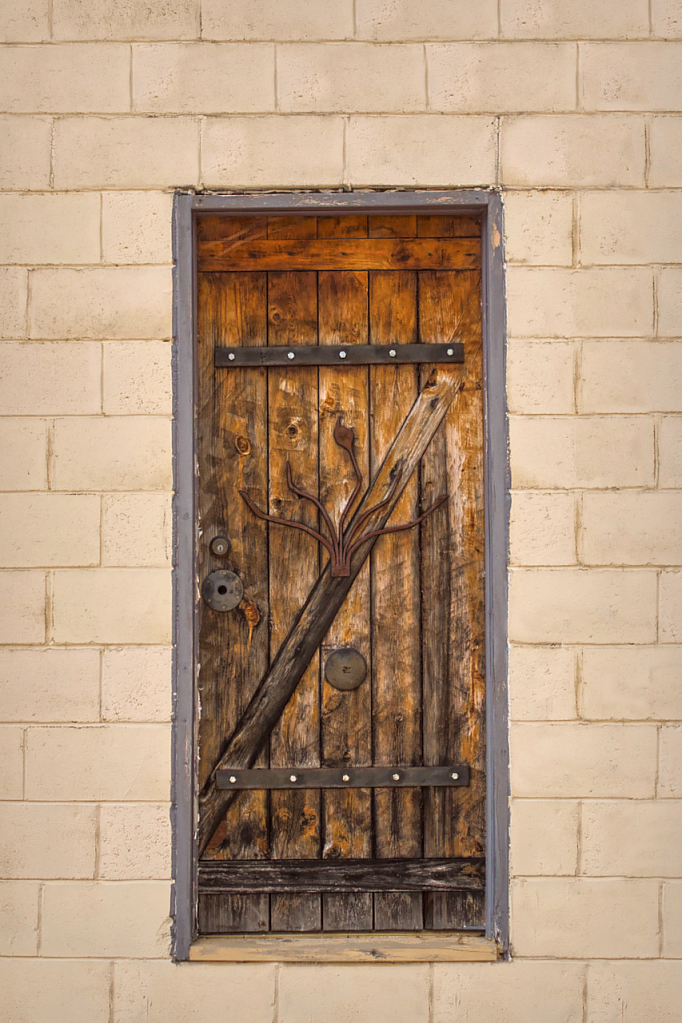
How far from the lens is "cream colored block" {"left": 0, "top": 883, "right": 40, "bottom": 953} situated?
6.39 feet

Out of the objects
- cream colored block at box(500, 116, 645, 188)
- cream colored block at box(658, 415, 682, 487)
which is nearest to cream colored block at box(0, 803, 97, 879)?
cream colored block at box(658, 415, 682, 487)

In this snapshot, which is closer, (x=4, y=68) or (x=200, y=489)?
(x=4, y=68)

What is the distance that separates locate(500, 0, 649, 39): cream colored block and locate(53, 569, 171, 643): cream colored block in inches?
67.6

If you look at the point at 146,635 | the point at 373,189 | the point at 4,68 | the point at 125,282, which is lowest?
the point at 146,635

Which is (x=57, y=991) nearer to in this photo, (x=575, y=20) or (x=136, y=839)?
(x=136, y=839)

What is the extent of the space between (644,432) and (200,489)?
122cm

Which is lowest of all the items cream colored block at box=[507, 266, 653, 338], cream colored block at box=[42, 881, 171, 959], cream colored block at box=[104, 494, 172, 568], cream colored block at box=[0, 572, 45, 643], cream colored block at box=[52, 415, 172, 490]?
cream colored block at box=[42, 881, 171, 959]

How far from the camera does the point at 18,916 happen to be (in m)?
1.95

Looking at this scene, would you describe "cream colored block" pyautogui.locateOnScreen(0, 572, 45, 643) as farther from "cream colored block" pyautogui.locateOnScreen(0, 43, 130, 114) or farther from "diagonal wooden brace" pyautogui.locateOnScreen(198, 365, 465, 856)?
"cream colored block" pyautogui.locateOnScreen(0, 43, 130, 114)

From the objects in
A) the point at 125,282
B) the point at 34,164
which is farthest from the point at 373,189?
the point at 34,164

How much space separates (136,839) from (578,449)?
153 centimetres

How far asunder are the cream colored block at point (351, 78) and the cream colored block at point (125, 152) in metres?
0.28

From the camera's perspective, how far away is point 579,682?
77.2 inches

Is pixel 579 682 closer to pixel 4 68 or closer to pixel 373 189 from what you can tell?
pixel 373 189
